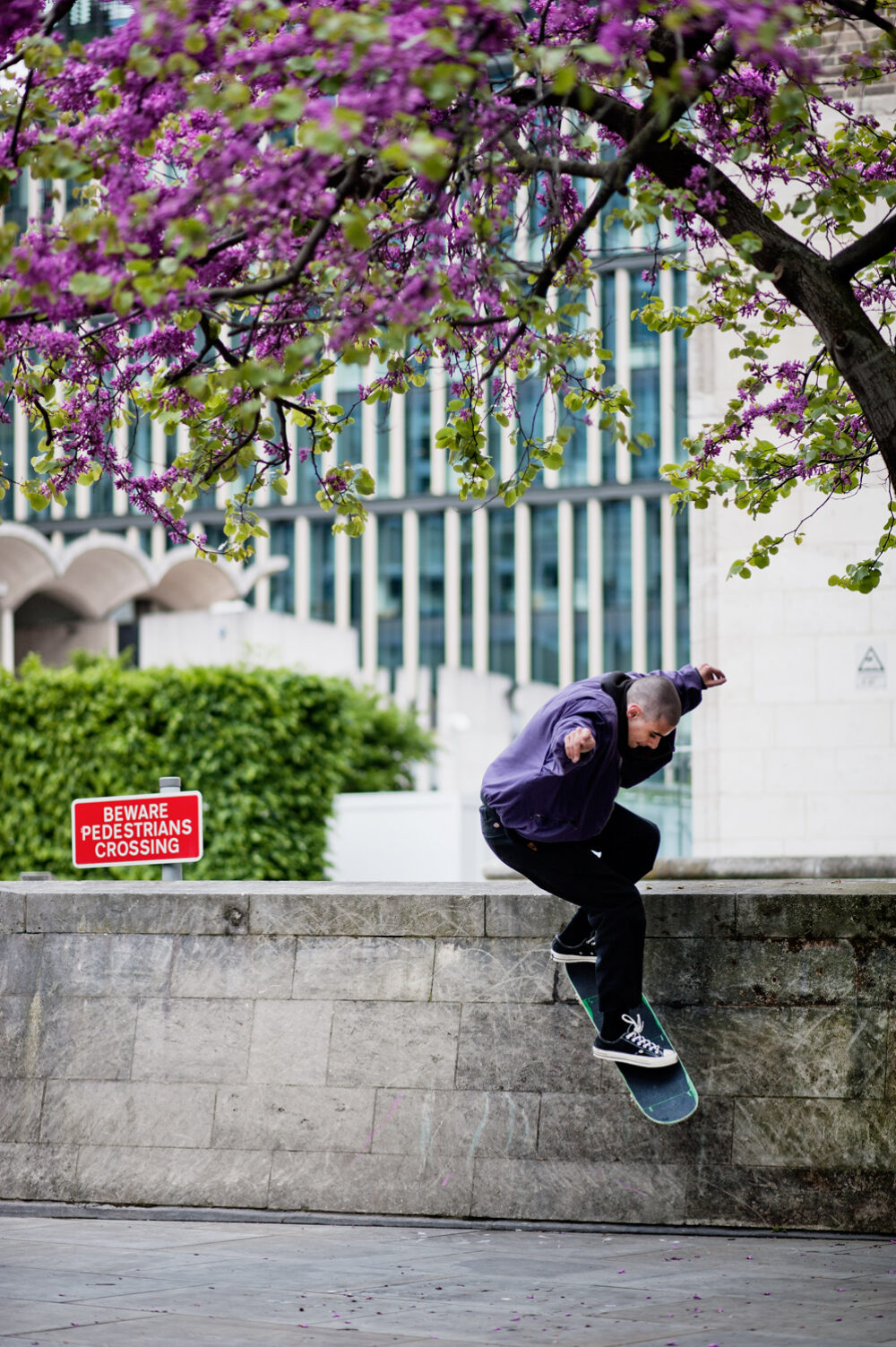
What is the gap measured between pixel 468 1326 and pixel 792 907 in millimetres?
2631

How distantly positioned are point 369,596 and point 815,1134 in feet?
229

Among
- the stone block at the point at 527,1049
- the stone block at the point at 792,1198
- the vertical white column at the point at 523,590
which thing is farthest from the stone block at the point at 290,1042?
the vertical white column at the point at 523,590

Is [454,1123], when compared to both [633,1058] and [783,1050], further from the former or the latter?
[783,1050]

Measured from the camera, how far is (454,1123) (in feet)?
23.4

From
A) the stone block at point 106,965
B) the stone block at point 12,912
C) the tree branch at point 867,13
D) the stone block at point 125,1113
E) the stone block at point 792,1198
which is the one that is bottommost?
the stone block at point 792,1198

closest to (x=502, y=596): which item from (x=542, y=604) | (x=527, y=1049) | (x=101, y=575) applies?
(x=542, y=604)

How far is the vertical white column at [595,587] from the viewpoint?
7256 centimetres

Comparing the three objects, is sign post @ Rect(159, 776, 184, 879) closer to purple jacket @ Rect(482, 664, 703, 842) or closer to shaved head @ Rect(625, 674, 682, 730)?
purple jacket @ Rect(482, 664, 703, 842)

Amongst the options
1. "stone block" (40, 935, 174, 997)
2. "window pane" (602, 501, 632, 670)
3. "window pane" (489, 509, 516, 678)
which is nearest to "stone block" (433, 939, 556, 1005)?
"stone block" (40, 935, 174, 997)

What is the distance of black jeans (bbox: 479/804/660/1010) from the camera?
621cm

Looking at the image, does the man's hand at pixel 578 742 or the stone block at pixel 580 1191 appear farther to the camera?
the stone block at pixel 580 1191

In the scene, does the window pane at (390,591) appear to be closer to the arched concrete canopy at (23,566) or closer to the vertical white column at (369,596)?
the vertical white column at (369,596)

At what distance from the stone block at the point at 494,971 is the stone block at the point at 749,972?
480mm

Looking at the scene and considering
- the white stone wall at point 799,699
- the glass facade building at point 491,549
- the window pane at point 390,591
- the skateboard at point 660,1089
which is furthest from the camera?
the window pane at point 390,591
